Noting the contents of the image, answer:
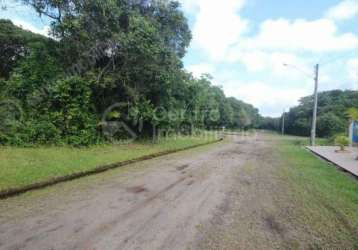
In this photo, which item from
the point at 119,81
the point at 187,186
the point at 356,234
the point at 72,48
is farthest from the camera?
the point at 119,81

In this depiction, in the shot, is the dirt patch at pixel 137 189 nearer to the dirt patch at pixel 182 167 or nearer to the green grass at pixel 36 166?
the green grass at pixel 36 166

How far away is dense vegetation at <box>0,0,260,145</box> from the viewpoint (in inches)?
427

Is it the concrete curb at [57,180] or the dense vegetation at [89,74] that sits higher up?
the dense vegetation at [89,74]

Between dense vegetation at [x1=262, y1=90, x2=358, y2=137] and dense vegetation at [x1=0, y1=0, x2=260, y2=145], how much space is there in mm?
29127

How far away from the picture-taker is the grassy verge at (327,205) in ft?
10.3

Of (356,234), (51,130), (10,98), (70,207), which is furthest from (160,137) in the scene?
(356,234)

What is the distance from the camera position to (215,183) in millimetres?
5910

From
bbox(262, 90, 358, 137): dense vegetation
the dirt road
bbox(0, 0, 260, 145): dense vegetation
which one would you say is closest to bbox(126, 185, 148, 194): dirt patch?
the dirt road

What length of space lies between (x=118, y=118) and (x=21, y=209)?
10.3 metres

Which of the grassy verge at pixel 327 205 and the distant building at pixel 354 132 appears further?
the distant building at pixel 354 132

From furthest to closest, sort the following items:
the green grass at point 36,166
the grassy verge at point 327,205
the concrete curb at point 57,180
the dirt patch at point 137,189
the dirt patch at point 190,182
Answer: the dirt patch at point 190,182 → the green grass at point 36,166 → the dirt patch at point 137,189 → the concrete curb at point 57,180 → the grassy verge at point 327,205

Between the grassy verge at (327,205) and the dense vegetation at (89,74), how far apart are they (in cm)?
880

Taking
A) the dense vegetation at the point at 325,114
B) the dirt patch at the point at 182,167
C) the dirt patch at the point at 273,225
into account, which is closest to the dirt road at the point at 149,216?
the dirt patch at the point at 273,225

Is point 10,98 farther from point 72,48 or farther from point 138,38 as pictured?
point 138,38
